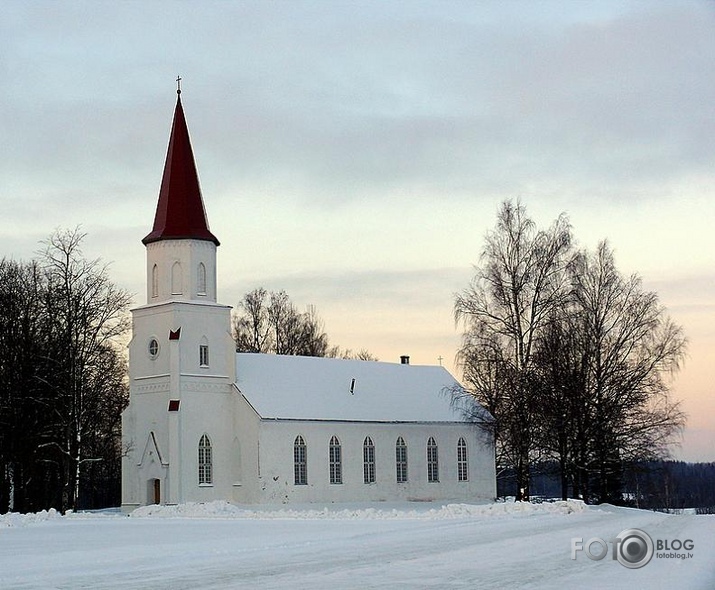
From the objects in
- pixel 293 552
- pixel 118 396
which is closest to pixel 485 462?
pixel 118 396

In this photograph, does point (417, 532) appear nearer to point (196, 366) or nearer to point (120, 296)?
point (196, 366)

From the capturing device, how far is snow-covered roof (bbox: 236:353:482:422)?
193 feet

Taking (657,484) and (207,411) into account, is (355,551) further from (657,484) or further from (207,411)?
(657,484)

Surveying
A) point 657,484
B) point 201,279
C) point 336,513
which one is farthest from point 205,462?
point 657,484

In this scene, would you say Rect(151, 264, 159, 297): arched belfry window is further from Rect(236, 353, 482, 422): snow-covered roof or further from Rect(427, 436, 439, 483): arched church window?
Rect(427, 436, 439, 483): arched church window

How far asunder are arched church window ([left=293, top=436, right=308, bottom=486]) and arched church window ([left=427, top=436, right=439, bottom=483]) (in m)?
8.73

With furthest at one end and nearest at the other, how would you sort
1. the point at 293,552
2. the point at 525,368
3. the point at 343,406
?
the point at 343,406 → the point at 525,368 → the point at 293,552

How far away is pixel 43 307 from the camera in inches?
2213

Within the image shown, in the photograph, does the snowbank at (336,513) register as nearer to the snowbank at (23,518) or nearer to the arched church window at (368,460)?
the snowbank at (23,518)

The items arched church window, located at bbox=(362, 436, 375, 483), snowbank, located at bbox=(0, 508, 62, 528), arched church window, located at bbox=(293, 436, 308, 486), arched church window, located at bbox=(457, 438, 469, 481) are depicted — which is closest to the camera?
snowbank, located at bbox=(0, 508, 62, 528)

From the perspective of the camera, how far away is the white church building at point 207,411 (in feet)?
182

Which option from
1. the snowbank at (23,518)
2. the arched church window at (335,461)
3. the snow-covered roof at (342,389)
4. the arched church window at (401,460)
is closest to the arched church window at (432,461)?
the snow-covered roof at (342,389)

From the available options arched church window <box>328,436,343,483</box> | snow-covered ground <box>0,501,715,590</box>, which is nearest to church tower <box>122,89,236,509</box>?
arched church window <box>328,436,343,483</box>

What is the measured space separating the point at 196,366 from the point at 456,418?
1645 centimetres
